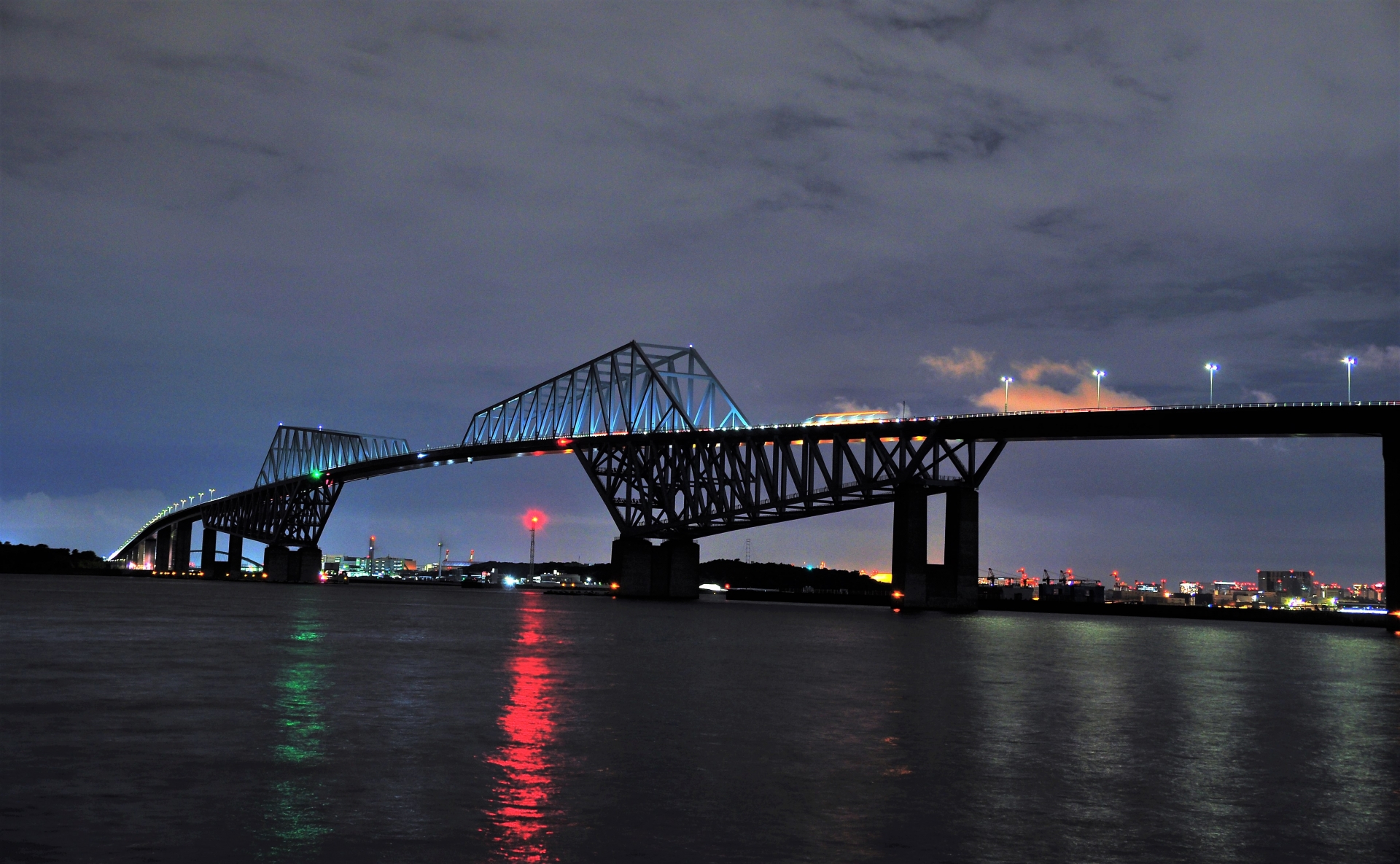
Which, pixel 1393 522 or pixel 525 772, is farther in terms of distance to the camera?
pixel 1393 522

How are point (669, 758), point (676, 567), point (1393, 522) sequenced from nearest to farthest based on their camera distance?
point (669, 758) < point (1393, 522) < point (676, 567)

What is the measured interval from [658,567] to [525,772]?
109m

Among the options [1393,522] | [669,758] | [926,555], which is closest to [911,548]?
[926,555]

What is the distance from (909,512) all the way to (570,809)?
8461cm

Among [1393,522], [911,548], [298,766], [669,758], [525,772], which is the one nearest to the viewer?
[298,766]

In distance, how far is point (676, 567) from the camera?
12406cm

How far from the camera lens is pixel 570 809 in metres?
13.8

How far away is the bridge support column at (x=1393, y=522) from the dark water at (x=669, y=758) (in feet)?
144

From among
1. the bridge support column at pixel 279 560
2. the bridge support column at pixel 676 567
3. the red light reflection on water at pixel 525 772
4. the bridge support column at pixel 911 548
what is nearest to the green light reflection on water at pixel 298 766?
the red light reflection on water at pixel 525 772

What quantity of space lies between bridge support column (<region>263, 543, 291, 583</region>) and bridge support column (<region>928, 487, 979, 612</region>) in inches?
5258

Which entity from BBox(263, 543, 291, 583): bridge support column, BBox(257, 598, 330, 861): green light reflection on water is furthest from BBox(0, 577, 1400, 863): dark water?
BBox(263, 543, 291, 583): bridge support column

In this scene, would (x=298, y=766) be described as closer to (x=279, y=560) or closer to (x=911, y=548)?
(x=911, y=548)

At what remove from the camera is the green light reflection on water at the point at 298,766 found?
11.9 meters

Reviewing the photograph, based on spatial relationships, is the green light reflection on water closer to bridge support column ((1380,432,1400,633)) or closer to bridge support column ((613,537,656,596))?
bridge support column ((1380,432,1400,633))
